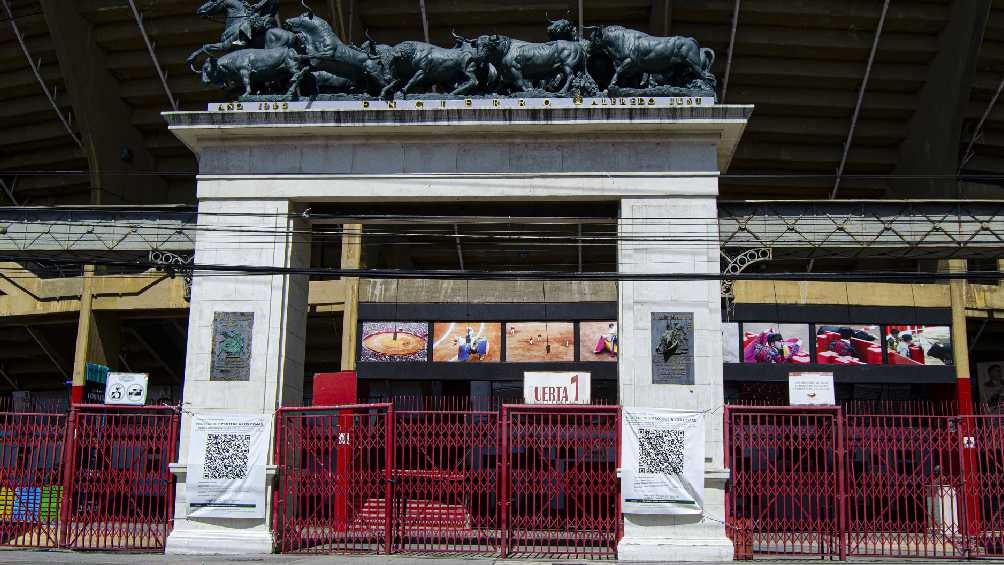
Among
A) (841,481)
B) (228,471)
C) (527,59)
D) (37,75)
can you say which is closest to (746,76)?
(527,59)

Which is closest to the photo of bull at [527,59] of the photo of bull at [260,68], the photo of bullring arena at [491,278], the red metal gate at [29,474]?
the photo of bullring arena at [491,278]

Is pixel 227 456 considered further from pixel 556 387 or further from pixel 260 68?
pixel 260 68

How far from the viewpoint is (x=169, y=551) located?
17922 mm

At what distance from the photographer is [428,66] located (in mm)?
19828

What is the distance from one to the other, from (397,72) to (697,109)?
570 cm

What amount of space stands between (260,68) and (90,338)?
15.5 m

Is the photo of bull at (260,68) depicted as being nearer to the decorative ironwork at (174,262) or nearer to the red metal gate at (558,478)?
the decorative ironwork at (174,262)

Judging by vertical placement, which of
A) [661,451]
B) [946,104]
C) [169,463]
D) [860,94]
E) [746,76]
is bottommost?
[169,463]

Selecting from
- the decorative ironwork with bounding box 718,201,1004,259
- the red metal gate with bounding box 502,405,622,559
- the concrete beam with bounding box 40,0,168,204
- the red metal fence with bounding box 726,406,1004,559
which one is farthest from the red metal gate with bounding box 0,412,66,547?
the concrete beam with bounding box 40,0,168,204

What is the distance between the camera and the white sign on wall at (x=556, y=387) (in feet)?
67.6

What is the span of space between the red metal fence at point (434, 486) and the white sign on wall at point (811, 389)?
356 centimetres

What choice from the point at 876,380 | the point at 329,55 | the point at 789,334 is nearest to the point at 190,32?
the point at 329,55

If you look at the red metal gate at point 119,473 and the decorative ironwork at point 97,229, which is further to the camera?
the decorative ironwork at point 97,229

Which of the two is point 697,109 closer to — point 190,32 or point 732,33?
point 732,33
